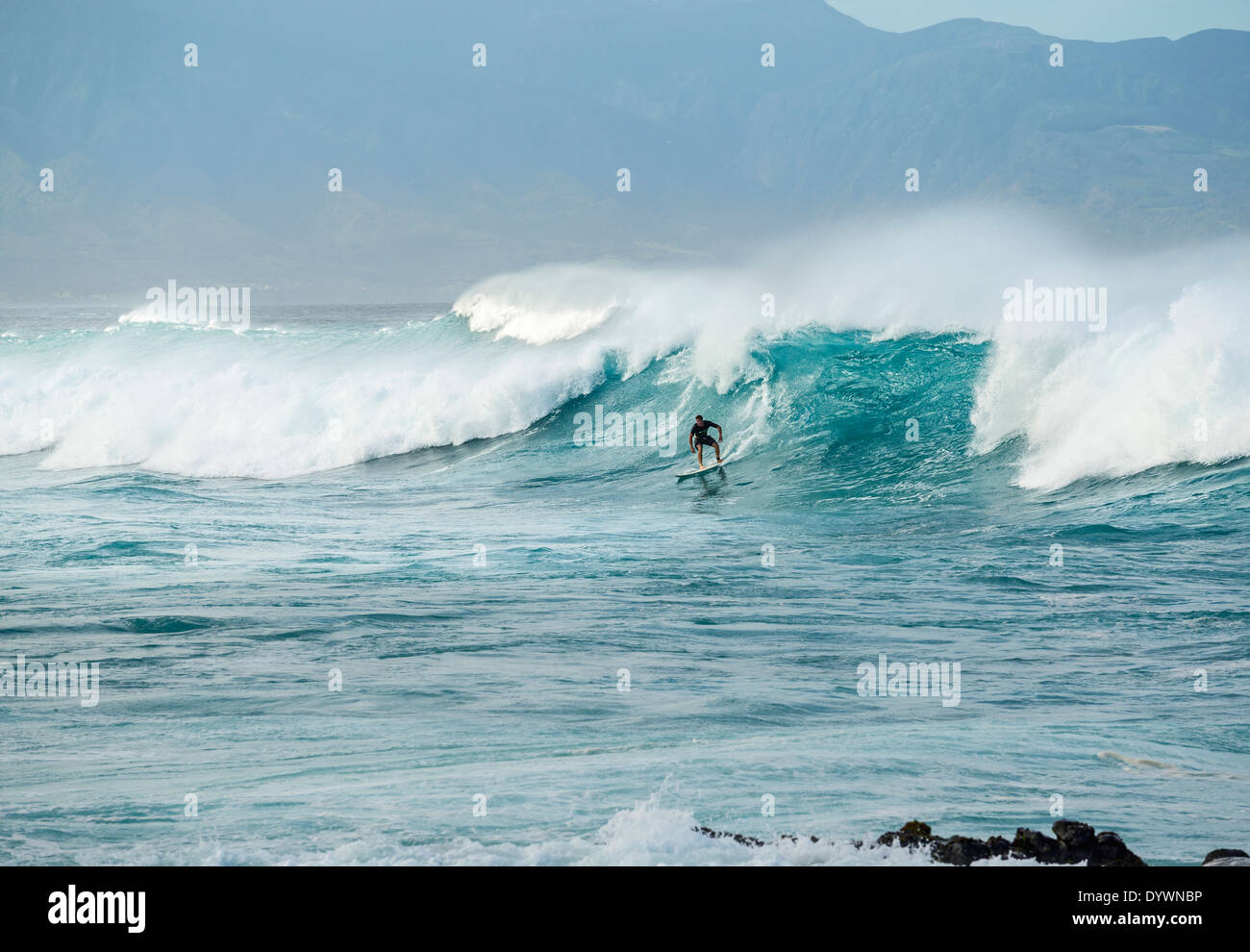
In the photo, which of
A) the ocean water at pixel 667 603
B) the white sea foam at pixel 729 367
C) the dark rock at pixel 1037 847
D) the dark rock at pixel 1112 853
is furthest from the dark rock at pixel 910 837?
the white sea foam at pixel 729 367

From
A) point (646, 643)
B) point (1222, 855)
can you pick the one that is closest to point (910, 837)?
point (1222, 855)

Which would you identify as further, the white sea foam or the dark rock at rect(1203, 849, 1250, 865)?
the white sea foam

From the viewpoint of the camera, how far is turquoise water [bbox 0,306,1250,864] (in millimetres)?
5504

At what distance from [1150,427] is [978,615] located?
6408mm

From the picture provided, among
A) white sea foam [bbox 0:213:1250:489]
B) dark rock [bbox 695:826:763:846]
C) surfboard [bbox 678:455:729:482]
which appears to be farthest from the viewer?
surfboard [bbox 678:455:729:482]

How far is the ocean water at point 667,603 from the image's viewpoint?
559 cm

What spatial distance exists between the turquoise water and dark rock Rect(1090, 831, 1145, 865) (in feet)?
1.24

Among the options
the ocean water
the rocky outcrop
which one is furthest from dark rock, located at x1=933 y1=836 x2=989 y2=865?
the ocean water

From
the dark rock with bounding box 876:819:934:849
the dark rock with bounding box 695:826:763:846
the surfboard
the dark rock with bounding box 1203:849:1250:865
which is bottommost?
the dark rock with bounding box 1203:849:1250:865

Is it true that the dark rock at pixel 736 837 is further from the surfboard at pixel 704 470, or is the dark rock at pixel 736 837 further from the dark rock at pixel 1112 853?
the surfboard at pixel 704 470

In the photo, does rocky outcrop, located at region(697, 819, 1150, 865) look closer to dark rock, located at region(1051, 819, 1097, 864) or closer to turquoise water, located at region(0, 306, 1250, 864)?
dark rock, located at region(1051, 819, 1097, 864)

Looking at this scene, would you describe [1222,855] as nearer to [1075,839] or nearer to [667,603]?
[1075,839]
